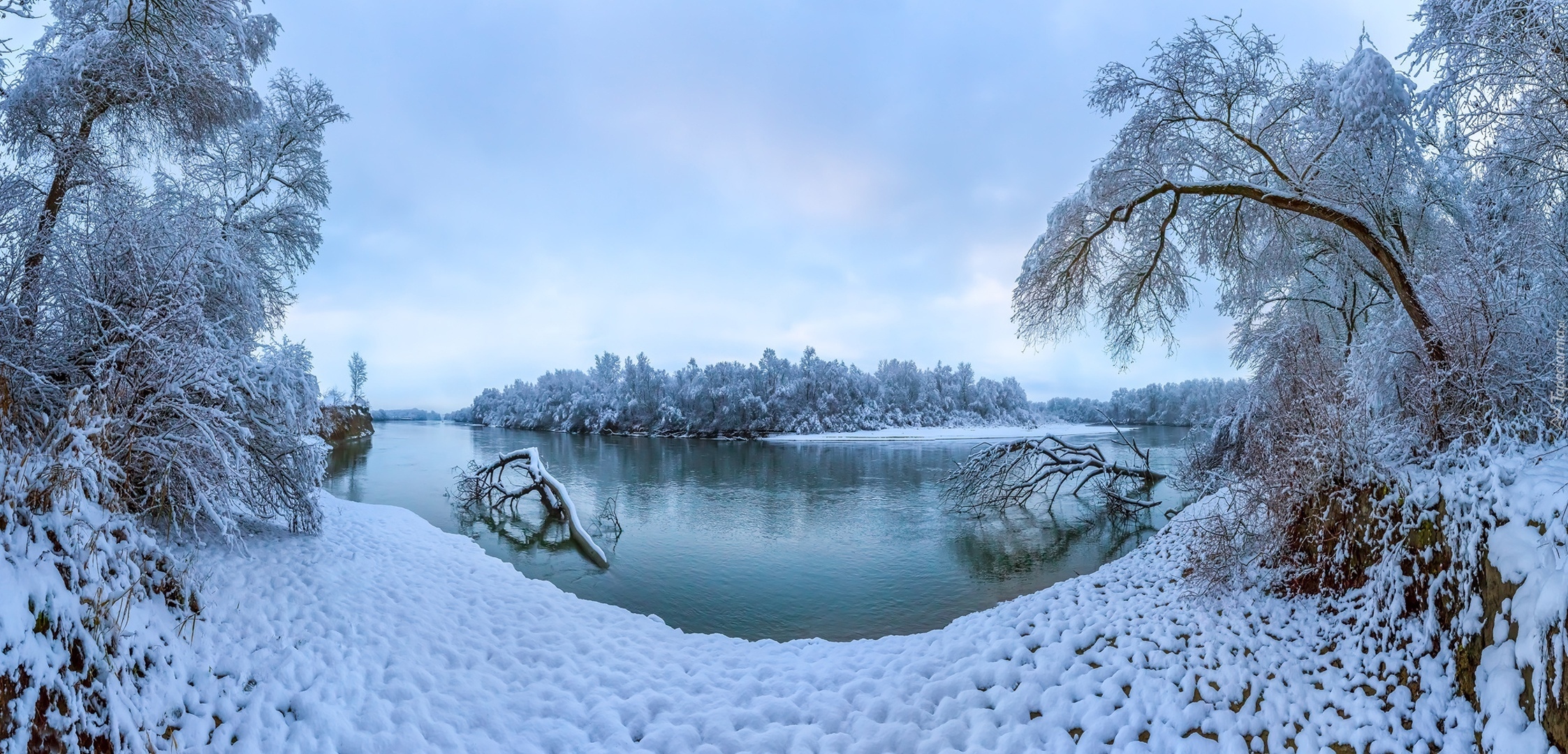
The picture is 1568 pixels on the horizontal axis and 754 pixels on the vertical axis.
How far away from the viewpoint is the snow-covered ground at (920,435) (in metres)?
59.2

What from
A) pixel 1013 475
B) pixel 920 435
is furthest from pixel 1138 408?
pixel 1013 475

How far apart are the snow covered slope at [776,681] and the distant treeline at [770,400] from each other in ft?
196

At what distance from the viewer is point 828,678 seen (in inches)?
231

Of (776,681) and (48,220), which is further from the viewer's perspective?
(48,220)

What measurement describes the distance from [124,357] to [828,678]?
24.3ft

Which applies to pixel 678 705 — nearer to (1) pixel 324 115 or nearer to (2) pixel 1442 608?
(2) pixel 1442 608

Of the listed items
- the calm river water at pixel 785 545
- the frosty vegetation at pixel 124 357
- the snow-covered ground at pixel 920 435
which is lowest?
the calm river water at pixel 785 545

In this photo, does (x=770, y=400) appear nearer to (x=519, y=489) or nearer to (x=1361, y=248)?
(x=519, y=489)

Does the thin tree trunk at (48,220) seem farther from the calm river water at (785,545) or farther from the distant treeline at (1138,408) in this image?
the distant treeline at (1138,408)

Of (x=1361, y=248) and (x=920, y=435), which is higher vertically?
(x=1361, y=248)

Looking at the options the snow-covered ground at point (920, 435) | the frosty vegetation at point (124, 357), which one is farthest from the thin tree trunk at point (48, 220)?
the snow-covered ground at point (920, 435)

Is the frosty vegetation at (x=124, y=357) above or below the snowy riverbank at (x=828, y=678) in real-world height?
above

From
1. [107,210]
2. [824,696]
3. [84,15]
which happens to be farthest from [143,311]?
[824,696]

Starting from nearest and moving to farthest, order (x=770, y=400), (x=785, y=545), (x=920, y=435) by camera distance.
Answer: (x=785, y=545), (x=920, y=435), (x=770, y=400)
